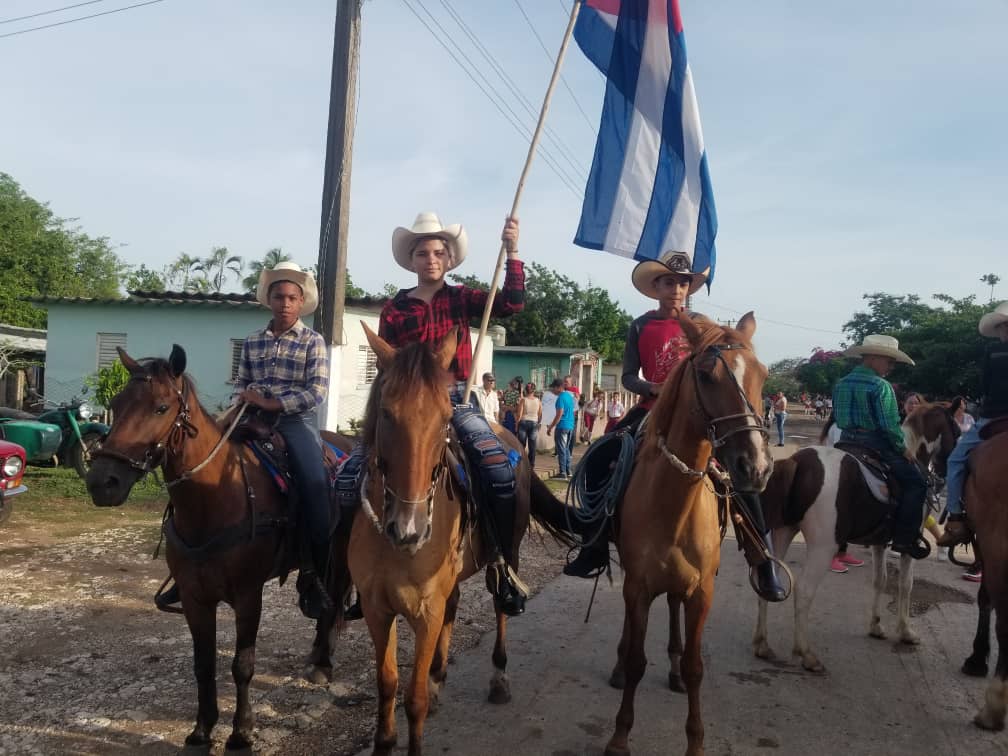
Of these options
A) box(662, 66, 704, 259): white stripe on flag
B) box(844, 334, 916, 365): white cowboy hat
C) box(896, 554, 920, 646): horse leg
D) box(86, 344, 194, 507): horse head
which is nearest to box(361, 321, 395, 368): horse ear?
box(86, 344, 194, 507): horse head

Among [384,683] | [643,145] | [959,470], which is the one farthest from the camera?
[643,145]

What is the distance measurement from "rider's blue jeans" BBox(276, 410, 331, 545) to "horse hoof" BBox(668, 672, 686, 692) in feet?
8.15

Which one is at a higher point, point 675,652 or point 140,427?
point 140,427

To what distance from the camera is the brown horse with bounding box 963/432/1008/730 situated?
163 inches

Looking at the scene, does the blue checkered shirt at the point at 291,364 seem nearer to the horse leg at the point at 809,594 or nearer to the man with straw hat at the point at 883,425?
the horse leg at the point at 809,594

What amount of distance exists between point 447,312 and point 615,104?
2.89 metres

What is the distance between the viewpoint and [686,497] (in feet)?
11.8

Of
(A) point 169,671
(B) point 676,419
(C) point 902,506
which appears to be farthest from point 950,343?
(A) point 169,671

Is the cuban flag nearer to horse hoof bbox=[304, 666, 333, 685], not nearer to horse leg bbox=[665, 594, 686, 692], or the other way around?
horse leg bbox=[665, 594, 686, 692]

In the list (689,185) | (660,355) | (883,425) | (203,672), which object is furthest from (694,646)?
(689,185)

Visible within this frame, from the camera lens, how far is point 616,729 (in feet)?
12.1

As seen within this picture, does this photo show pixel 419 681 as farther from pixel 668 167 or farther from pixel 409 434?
pixel 668 167

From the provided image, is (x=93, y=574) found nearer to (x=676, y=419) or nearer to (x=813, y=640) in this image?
(x=676, y=419)

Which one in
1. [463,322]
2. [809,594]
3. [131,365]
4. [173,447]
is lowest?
[809,594]
